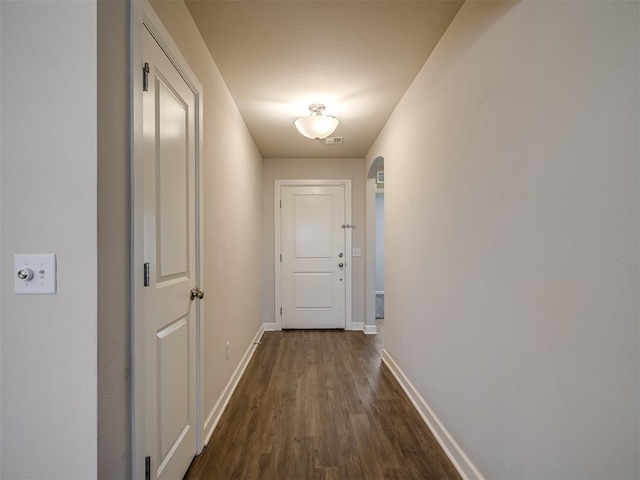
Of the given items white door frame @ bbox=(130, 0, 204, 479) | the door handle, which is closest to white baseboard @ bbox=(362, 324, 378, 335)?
the door handle

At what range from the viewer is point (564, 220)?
1.00 meters

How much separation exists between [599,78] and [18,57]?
1619mm

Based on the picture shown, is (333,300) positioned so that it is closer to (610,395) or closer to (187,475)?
(187,475)

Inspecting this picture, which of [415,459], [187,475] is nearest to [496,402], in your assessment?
[415,459]

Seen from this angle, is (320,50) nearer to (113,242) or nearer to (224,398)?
(113,242)

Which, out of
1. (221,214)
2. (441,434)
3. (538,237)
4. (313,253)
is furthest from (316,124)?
(441,434)

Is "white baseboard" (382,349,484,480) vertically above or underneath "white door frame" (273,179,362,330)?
underneath

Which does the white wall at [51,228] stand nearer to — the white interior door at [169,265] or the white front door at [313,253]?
the white interior door at [169,265]

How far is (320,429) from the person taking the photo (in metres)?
2.07

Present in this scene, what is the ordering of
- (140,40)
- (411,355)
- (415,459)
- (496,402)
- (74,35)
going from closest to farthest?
(74,35) → (140,40) → (496,402) → (415,459) → (411,355)

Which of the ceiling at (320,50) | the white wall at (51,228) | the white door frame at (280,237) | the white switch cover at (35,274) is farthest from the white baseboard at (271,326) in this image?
the white switch cover at (35,274)

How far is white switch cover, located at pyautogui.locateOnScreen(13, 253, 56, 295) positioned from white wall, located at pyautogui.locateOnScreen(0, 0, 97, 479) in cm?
2

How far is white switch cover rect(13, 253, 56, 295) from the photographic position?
3.09ft

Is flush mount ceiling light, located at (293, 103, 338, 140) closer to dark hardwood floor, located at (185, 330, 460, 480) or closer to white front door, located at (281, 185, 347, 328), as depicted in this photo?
white front door, located at (281, 185, 347, 328)
